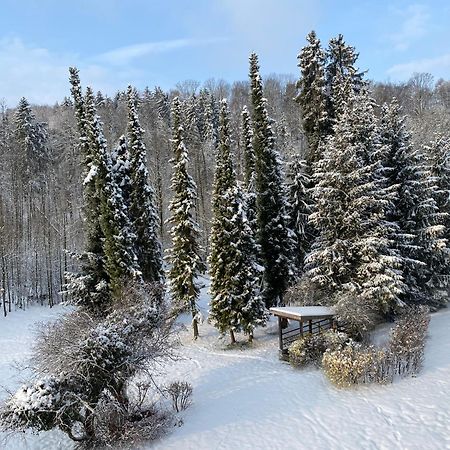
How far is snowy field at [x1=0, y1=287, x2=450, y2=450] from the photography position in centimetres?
1241

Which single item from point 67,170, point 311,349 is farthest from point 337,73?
point 67,170

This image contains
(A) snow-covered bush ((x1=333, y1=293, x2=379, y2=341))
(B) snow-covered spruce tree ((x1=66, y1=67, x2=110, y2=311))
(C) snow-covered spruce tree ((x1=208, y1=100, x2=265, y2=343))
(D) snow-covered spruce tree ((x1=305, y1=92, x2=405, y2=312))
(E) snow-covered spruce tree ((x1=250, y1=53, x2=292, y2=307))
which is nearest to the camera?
(A) snow-covered bush ((x1=333, y1=293, x2=379, y2=341))

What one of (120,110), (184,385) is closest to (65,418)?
(184,385)

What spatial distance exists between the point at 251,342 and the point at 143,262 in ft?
33.2

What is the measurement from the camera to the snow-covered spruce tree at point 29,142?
134 feet

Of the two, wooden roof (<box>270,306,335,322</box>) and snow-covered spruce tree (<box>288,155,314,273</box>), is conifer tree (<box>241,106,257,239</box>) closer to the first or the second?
snow-covered spruce tree (<box>288,155,314,273</box>)

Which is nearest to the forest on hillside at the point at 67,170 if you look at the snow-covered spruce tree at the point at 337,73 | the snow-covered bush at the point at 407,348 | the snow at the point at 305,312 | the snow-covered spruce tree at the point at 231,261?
the snow-covered spruce tree at the point at 337,73

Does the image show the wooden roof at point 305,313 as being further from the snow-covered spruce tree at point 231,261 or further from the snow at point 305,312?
the snow-covered spruce tree at point 231,261

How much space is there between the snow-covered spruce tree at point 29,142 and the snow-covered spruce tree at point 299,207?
2844 centimetres

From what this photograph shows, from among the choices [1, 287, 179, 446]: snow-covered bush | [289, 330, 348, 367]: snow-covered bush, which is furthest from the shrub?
[289, 330, 348, 367]: snow-covered bush

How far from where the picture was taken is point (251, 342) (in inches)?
921

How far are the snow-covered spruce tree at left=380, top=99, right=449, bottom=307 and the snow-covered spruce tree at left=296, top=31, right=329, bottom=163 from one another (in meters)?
4.69

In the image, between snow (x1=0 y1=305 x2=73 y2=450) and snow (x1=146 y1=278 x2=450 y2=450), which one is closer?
snow (x1=146 y1=278 x2=450 y2=450)

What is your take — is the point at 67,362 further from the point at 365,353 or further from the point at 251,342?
the point at 251,342
